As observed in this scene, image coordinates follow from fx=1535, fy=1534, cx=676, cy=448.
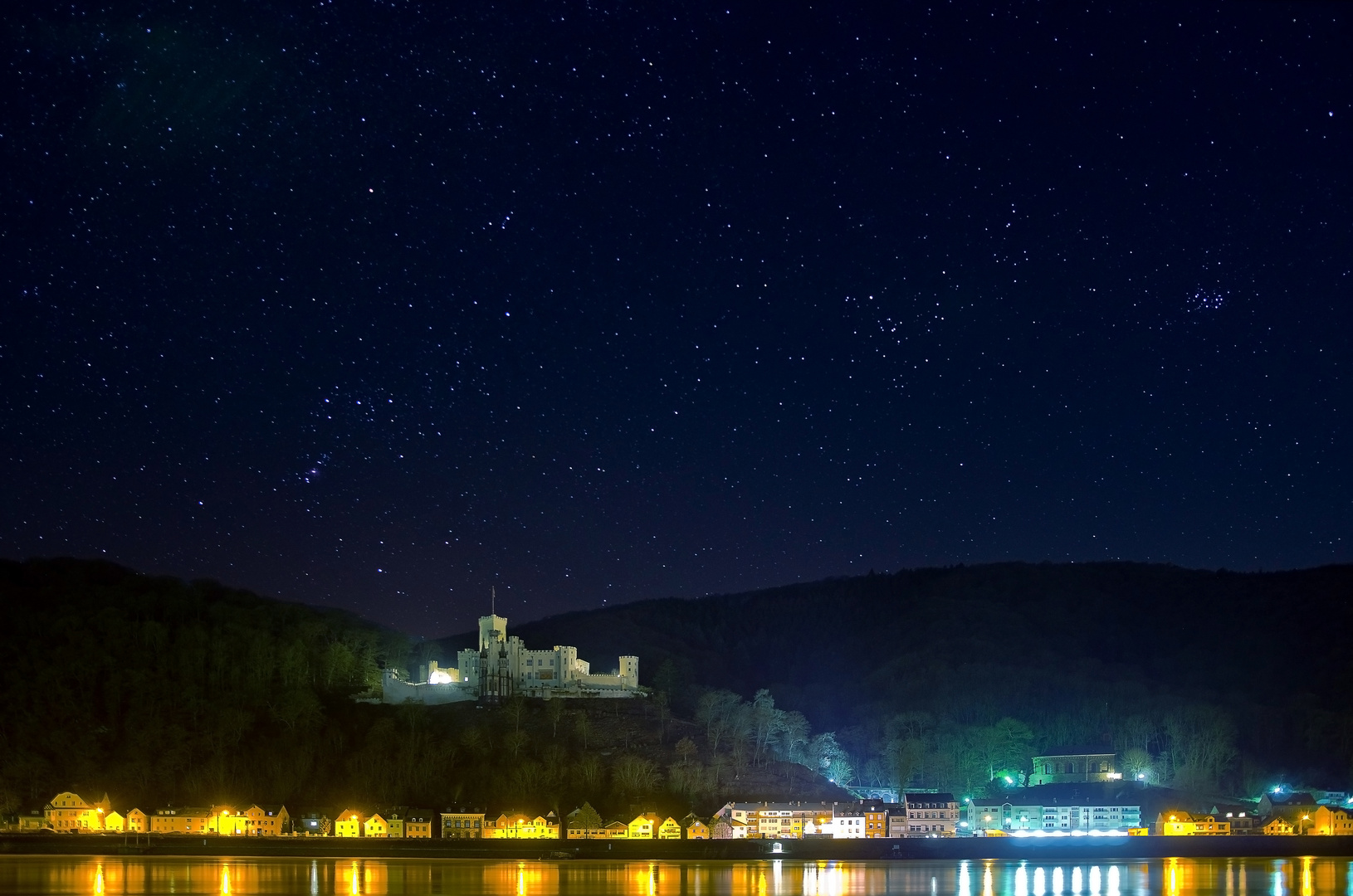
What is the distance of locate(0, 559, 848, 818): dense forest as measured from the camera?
7119 cm

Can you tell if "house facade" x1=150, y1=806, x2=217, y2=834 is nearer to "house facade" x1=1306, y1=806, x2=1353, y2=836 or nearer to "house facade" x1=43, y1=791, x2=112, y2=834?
"house facade" x1=43, y1=791, x2=112, y2=834

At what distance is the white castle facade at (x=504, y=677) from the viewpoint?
276 feet

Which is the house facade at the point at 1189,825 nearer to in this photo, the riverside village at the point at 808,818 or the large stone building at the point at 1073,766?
the riverside village at the point at 808,818

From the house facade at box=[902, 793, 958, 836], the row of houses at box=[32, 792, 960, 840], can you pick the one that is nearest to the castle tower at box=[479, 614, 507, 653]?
the row of houses at box=[32, 792, 960, 840]

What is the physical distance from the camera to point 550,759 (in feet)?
237

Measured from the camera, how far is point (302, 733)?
2985 inches

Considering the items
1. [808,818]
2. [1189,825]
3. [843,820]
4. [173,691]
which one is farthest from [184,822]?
[1189,825]

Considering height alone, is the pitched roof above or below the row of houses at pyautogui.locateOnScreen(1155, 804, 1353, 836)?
above

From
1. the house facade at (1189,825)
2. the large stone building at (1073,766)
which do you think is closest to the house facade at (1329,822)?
the house facade at (1189,825)

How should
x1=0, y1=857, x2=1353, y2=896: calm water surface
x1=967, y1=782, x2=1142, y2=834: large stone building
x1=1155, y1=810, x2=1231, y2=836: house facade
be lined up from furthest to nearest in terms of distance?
x1=967, y1=782, x2=1142, y2=834: large stone building, x1=1155, y1=810, x2=1231, y2=836: house facade, x1=0, y1=857, x2=1353, y2=896: calm water surface

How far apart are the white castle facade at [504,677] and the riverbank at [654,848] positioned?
17.3 meters

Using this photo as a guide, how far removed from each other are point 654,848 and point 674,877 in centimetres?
1103

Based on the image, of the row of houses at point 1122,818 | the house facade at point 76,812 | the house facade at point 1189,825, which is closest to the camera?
the house facade at point 76,812

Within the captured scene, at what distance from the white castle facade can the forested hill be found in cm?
429
